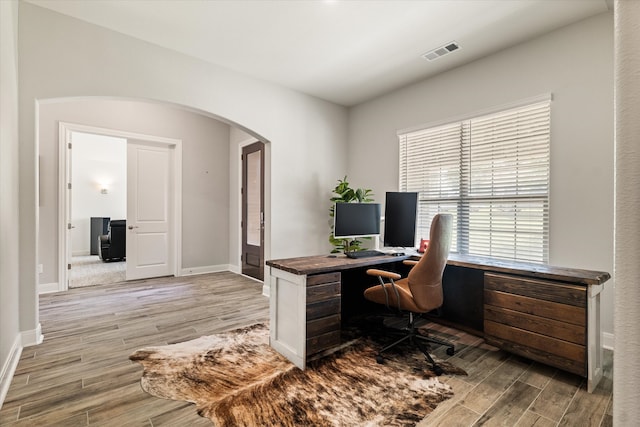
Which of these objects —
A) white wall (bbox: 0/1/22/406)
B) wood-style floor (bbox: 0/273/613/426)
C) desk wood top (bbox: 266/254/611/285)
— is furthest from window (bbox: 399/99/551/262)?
white wall (bbox: 0/1/22/406)

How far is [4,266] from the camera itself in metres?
2.13

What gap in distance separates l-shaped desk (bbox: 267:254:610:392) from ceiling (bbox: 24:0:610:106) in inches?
89.4

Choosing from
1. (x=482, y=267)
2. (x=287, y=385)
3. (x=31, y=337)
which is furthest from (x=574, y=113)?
(x=31, y=337)

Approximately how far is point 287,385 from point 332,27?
10.5ft

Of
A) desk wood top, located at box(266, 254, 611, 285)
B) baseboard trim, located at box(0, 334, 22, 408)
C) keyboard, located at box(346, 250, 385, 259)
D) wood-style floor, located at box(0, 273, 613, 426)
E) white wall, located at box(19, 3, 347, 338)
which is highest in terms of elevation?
white wall, located at box(19, 3, 347, 338)

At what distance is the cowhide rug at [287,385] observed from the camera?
1.82m

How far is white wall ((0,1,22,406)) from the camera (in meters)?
2.07

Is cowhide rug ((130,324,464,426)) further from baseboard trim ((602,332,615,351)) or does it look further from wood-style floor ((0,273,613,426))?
baseboard trim ((602,332,615,351))

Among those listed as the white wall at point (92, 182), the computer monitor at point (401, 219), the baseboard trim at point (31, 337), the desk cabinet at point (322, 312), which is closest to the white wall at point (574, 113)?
the computer monitor at point (401, 219)

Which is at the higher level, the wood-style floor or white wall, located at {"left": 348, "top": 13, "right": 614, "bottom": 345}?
white wall, located at {"left": 348, "top": 13, "right": 614, "bottom": 345}

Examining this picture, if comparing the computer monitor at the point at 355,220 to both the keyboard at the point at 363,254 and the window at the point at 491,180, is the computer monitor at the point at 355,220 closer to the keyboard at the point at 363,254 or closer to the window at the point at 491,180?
the keyboard at the point at 363,254

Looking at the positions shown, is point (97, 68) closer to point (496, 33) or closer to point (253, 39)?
point (253, 39)

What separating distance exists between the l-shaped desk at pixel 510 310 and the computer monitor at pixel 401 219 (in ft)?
1.83

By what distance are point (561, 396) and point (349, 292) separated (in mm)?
1942
